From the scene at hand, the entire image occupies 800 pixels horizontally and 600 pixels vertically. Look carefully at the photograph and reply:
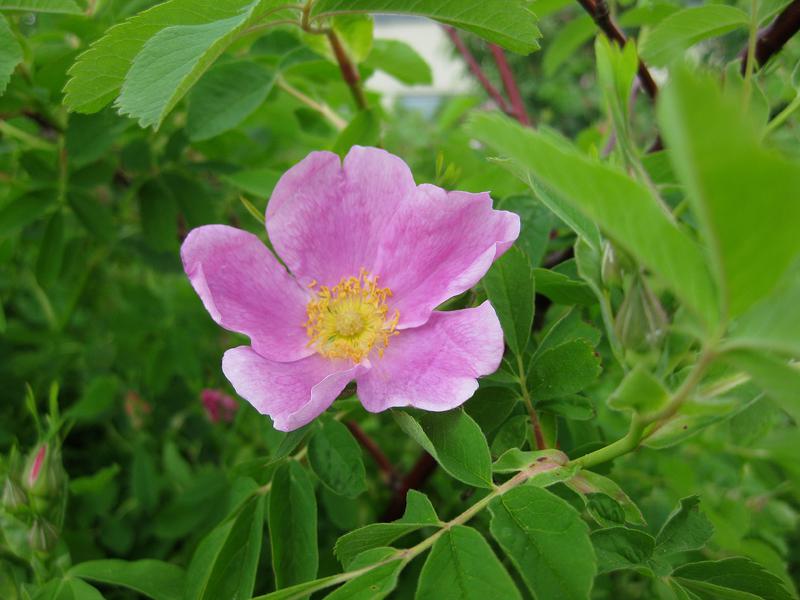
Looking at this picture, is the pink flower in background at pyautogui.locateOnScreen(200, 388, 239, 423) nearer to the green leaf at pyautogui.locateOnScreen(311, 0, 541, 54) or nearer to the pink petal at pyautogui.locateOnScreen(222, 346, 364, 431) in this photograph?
the pink petal at pyautogui.locateOnScreen(222, 346, 364, 431)

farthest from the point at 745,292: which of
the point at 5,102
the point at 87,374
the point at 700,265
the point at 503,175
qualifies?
the point at 87,374

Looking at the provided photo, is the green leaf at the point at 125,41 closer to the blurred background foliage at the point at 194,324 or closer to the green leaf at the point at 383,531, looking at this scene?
the blurred background foliage at the point at 194,324

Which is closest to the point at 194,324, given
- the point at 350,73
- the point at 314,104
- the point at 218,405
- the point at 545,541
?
the point at 218,405

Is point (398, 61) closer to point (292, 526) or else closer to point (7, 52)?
point (7, 52)

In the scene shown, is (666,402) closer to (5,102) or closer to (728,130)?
(728,130)

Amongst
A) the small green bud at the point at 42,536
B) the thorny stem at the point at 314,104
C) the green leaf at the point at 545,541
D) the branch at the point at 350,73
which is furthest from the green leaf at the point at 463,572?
the thorny stem at the point at 314,104

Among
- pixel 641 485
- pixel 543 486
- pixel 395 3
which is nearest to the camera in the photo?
pixel 543 486
